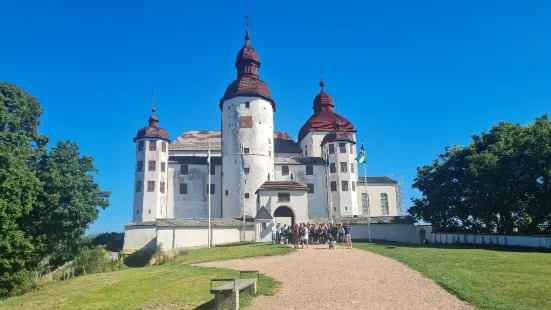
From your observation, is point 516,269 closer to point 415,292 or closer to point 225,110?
point 415,292

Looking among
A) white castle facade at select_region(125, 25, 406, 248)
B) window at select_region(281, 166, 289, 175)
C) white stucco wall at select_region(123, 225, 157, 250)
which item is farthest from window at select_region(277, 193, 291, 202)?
white stucco wall at select_region(123, 225, 157, 250)

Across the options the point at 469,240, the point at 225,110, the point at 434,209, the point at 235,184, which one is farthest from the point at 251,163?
the point at 469,240

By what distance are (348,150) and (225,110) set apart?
16500 millimetres

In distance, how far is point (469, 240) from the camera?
3091 centimetres

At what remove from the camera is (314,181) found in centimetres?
5294

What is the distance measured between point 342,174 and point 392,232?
44.5 feet

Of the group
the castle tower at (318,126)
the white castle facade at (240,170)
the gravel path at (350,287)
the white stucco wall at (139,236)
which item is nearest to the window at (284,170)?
the white castle facade at (240,170)

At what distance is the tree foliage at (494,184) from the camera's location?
90.4 ft

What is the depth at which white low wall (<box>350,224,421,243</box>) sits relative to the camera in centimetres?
3953

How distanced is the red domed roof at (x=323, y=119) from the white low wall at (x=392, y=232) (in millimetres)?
21527

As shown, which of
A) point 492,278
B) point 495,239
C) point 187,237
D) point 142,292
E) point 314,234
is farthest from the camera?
point 187,237

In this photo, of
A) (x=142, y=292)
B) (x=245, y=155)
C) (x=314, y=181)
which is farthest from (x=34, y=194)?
(x=314, y=181)

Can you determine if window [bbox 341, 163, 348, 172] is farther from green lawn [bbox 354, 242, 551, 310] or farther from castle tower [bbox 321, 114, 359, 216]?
green lawn [bbox 354, 242, 551, 310]

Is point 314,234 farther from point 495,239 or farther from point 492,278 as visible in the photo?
point 492,278
